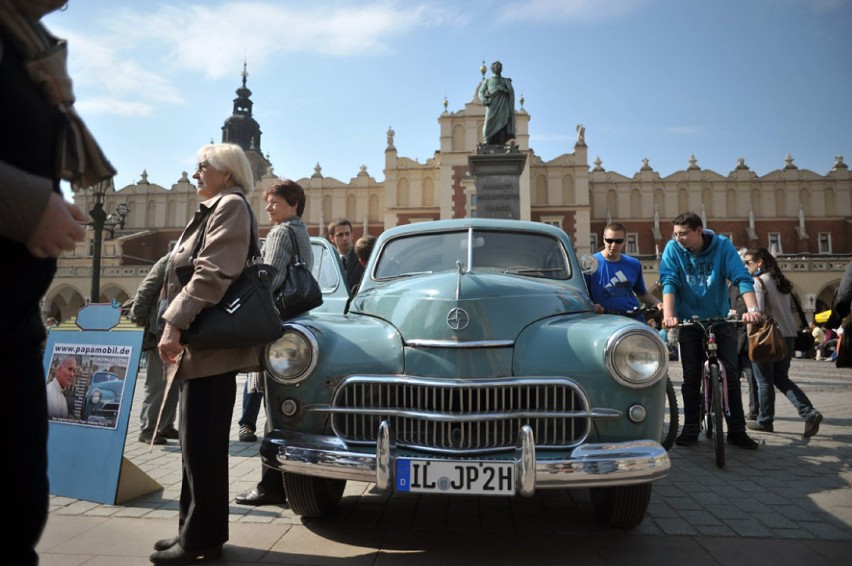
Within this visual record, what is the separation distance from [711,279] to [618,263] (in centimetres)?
77

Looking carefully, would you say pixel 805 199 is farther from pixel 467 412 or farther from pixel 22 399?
pixel 22 399

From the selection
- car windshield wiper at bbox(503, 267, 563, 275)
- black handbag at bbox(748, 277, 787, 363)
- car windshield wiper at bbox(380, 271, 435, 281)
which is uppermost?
car windshield wiper at bbox(503, 267, 563, 275)

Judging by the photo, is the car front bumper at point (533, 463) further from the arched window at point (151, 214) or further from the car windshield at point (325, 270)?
the arched window at point (151, 214)

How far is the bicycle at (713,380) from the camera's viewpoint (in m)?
4.22

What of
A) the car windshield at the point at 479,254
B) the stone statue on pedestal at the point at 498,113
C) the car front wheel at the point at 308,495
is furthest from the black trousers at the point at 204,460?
the stone statue on pedestal at the point at 498,113

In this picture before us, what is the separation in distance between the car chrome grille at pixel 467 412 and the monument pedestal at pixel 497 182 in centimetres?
1076

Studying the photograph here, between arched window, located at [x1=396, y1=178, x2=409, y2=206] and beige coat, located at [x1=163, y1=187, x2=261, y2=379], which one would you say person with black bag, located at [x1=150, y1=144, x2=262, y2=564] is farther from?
arched window, located at [x1=396, y1=178, x2=409, y2=206]

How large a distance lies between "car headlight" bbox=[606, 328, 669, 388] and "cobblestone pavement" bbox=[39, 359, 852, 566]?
81 centimetres

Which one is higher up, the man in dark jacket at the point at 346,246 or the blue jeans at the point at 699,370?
the man in dark jacket at the point at 346,246

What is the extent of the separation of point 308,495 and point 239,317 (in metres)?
1.10

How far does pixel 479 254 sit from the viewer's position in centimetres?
399

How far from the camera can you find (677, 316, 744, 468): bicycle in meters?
4.22

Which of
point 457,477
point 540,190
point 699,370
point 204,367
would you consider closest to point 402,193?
point 540,190

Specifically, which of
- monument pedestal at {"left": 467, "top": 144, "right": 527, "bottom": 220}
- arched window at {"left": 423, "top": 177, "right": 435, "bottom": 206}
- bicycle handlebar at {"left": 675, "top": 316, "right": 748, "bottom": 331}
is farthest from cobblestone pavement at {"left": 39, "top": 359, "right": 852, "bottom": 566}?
arched window at {"left": 423, "top": 177, "right": 435, "bottom": 206}
